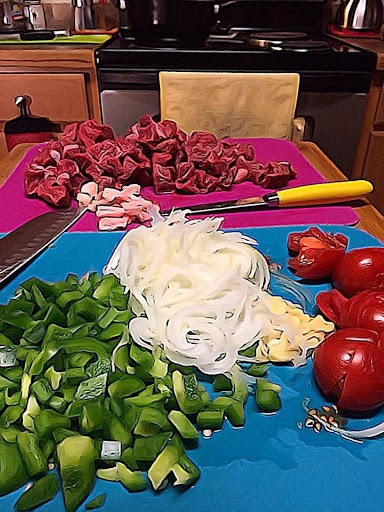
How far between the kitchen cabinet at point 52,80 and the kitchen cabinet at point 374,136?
3.97ft

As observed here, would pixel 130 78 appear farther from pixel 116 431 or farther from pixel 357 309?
pixel 116 431

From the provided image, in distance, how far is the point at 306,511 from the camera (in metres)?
0.57

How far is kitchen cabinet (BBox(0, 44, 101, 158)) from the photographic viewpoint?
2215 mm

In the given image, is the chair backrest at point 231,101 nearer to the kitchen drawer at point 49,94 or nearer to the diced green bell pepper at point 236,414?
the kitchen drawer at point 49,94

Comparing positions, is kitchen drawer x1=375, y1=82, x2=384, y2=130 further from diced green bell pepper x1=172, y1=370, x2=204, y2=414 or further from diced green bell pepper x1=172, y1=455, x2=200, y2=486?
diced green bell pepper x1=172, y1=455, x2=200, y2=486

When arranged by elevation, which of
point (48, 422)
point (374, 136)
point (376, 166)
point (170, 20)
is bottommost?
point (376, 166)

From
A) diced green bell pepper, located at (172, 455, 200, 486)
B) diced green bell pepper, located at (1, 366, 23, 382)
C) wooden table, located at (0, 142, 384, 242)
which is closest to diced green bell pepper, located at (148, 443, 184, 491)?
diced green bell pepper, located at (172, 455, 200, 486)

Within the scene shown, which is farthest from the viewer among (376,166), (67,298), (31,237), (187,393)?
(376,166)

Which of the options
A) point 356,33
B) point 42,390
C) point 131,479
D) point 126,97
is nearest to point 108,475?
point 131,479

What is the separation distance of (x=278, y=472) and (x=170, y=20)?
190 cm

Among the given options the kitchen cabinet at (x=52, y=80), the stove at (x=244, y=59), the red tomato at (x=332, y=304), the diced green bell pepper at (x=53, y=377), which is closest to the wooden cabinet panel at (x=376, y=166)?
the stove at (x=244, y=59)

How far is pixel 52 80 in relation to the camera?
7.45ft

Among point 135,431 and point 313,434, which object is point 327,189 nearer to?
point 313,434

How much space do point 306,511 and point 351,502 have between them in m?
0.05
